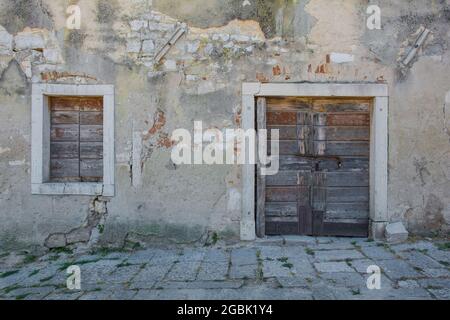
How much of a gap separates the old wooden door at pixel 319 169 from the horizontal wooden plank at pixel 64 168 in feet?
8.05

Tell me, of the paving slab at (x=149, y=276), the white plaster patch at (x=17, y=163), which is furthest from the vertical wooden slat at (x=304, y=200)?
the white plaster patch at (x=17, y=163)

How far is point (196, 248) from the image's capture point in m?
3.86

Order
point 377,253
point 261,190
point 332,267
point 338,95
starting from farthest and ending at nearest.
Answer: point 261,190
point 338,95
point 377,253
point 332,267

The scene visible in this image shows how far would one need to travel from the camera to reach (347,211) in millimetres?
4086

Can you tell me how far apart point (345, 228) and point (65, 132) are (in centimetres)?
382

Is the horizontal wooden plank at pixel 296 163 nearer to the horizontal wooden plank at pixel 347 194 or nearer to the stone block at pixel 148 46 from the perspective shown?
the horizontal wooden plank at pixel 347 194

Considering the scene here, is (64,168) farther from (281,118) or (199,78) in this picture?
(281,118)

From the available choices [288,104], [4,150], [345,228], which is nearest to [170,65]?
[288,104]

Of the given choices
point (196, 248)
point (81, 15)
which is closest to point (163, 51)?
point (81, 15)

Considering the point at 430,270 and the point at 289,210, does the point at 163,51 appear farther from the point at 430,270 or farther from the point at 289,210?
the point at 430,270

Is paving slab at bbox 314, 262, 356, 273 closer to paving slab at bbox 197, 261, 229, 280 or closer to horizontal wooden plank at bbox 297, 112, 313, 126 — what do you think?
paving slab at bbox 197, 261, 229, 280

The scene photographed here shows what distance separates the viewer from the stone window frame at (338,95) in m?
3.90

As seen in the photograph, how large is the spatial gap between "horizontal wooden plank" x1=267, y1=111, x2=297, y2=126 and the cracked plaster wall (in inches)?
17.7

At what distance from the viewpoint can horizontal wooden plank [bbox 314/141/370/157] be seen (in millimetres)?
4074
